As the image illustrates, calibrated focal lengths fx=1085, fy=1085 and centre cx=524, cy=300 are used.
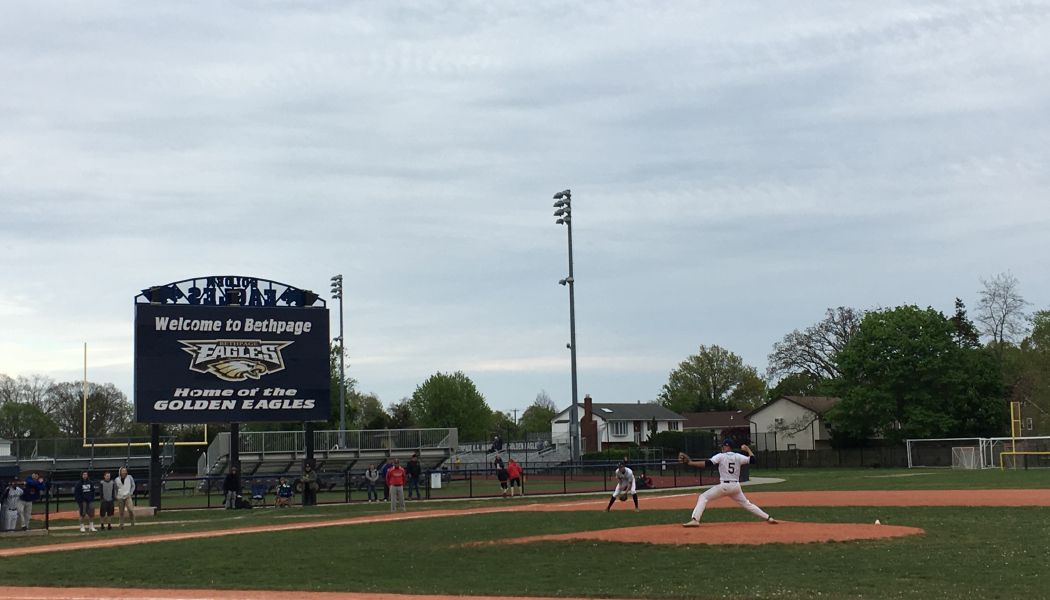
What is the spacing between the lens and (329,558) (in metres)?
19.6

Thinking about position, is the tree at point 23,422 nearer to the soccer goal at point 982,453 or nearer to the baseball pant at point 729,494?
the soccer goal at point 982,453

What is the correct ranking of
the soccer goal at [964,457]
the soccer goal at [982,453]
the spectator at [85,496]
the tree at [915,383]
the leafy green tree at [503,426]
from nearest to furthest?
1. the spectator at [85,496]
2. the soccer goal at [982,453]
3. the soccer goal at [964,457]
4. the tree at [915,383]
5. the leafy green tree at [503,426]

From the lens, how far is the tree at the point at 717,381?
147000 mm

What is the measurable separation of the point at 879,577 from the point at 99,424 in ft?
365

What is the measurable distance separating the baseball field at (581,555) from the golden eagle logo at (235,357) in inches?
332

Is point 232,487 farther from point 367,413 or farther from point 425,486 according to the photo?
point 367,413

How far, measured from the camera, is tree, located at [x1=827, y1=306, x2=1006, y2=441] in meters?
74.8

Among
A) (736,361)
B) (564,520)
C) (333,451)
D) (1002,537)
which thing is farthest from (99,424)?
(1002,537)

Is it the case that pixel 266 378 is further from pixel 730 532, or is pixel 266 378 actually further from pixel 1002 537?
pixel 1002 537

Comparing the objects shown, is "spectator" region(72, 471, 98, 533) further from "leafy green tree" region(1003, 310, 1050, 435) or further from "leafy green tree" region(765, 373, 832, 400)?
"leafy green tree" region(765, 373, 832, 400)

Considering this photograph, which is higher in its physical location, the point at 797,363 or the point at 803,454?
the point at 797,363

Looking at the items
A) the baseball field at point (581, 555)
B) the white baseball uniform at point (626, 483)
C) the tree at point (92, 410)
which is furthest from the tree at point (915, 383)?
the tree at point (92, 410)

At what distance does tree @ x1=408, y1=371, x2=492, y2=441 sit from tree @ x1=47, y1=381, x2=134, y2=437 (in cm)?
3013

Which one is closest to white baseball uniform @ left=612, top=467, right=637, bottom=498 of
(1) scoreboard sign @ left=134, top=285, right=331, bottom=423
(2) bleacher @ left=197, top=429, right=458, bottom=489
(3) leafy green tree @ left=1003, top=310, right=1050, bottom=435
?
(1) scoreboard sign @ left=134, top=285, right=331, bottom=423
